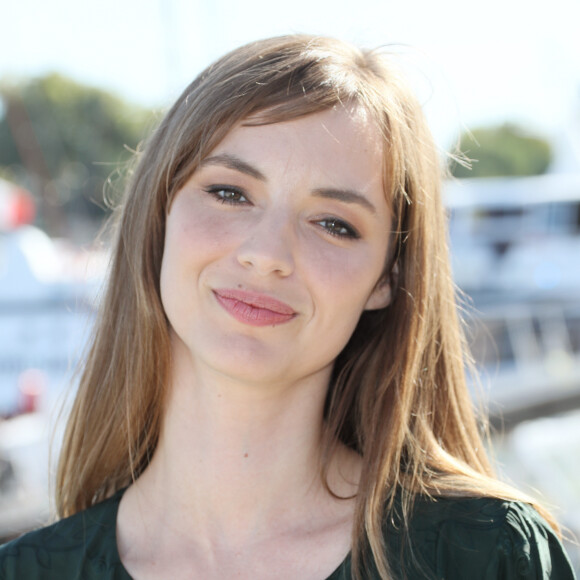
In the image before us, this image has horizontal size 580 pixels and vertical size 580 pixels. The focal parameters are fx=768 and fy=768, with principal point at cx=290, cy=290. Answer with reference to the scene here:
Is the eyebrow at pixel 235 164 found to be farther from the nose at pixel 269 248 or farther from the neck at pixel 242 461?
the neck at pixel 242 461

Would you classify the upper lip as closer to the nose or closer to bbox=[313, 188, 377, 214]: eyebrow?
the nose

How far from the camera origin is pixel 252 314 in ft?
5.65

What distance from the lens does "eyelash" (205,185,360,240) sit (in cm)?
180

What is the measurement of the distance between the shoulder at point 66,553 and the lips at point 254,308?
685 mm

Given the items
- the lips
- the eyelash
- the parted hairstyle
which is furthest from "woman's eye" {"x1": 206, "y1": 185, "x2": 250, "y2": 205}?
the lips

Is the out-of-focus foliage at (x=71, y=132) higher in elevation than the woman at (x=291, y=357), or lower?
lower

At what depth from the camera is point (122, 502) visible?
205cm

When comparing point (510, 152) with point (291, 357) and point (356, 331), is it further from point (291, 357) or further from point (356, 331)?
point (291, 357)

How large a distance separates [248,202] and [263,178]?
0.08 m

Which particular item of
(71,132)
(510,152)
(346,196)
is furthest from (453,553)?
(510,152)

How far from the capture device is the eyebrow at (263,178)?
1761 mm

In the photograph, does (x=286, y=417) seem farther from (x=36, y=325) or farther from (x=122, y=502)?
(x=36, y=325)

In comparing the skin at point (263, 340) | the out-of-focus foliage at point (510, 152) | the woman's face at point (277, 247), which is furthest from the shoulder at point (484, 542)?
the out-of-focus foliage at point (510, 152)

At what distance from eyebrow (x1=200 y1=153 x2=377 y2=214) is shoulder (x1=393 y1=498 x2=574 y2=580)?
28.4 inches
